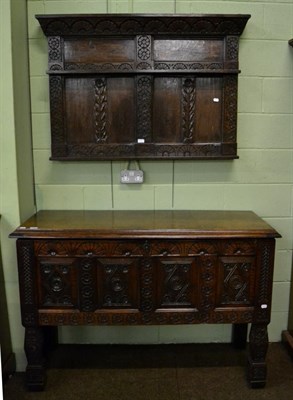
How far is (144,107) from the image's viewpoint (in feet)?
7.50

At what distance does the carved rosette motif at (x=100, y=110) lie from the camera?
229 cm

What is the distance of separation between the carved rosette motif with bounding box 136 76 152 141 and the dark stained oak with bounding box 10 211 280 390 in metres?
0.64

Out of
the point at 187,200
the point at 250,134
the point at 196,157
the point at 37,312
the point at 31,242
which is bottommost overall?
the point at 37,312

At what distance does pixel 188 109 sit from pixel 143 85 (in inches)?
13.1

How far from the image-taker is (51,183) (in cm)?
244

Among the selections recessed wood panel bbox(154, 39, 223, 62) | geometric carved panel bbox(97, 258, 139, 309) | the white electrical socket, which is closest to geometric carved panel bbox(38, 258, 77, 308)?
geometric carved panel bbox(97, 258, 139, 309)

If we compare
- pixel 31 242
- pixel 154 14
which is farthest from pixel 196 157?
pixel 31 242

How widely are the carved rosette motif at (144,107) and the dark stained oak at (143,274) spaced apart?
637 millimetres

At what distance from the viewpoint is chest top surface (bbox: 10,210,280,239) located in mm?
1958

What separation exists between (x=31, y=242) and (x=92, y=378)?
0.99m

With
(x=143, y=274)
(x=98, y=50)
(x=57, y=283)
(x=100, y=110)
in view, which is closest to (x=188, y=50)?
(x=98, y=50)

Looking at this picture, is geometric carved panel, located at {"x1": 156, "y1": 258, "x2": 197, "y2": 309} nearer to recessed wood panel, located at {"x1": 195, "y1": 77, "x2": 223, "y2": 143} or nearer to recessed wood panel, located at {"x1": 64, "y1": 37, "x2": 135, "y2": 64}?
recessed wood panel, located at {"x1": 195, "y1": 77, "x2": 223, "y2": 143}

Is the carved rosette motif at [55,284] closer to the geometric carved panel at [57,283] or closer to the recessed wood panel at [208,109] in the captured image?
the geometric carved panel at [57,283]

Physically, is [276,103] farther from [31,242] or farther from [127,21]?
[31,242]
